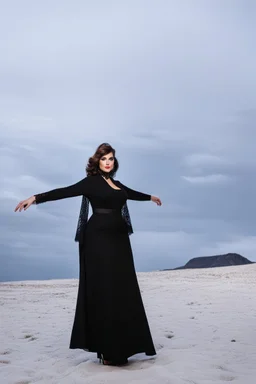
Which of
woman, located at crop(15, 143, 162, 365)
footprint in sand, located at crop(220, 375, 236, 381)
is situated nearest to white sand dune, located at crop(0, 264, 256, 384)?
footprint in sand, located at crop(220, 375, 236, 381)

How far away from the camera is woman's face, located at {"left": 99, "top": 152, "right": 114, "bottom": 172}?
5902mm

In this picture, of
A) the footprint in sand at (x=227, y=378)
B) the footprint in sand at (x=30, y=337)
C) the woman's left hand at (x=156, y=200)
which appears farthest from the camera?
the footprint in sand at (x=30, y=337)

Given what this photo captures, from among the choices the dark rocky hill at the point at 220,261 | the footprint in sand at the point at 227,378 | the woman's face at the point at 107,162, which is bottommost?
the footprint in sand at the point at 227,378

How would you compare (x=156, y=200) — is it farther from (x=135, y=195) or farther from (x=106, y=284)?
(x=106, y=284)

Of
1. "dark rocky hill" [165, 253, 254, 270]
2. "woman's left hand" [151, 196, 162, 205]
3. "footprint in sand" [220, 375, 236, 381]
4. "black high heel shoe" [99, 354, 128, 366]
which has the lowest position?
"footprint in sand" [220, 375, 236, 381]

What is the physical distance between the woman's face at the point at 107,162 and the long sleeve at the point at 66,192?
0.23 metres

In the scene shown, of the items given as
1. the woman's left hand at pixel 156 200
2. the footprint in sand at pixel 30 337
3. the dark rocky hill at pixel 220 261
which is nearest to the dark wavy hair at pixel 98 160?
the woman's left hand at pixel 156 200

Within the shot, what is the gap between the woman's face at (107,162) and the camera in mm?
5902

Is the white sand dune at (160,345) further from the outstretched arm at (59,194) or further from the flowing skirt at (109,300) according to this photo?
the outstretched arm at (59,194)

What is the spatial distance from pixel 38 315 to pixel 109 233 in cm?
491

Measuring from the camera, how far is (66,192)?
5.84 m

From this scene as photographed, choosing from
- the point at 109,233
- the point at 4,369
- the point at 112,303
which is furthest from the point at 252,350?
the point at 4,369

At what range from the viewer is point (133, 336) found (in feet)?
18.9

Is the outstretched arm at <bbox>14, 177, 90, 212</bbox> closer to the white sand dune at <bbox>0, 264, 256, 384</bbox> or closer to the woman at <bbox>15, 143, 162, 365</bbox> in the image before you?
the woman at <bbox>15, 143, 162, 365</bbox>
